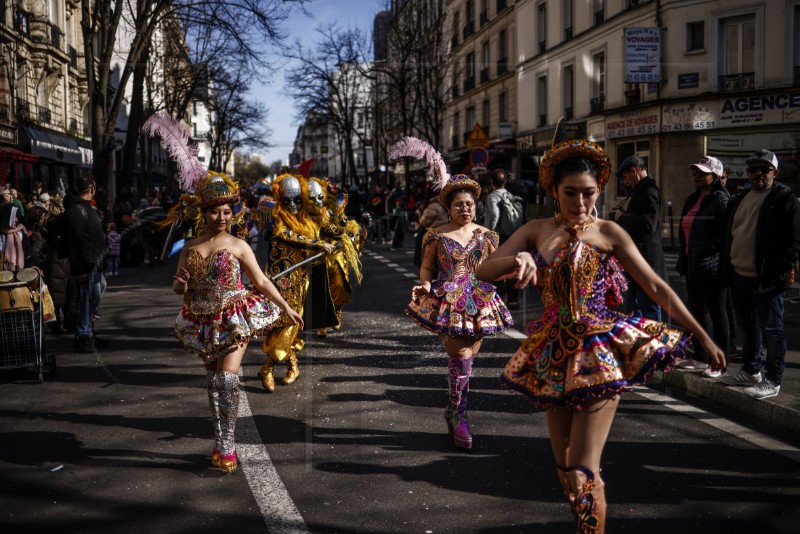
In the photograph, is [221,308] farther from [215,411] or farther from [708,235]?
[708,235]

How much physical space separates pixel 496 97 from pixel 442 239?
37399mm

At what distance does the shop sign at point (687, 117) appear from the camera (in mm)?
24594

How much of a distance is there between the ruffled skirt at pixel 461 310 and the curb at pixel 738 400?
177 centimetres

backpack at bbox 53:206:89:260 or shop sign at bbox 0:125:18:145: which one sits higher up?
shop sign at bbox 0:125:18:145

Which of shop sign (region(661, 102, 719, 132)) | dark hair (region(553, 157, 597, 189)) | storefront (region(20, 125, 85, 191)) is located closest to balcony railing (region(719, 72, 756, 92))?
shop sign (region(661, 102, 719, 132))

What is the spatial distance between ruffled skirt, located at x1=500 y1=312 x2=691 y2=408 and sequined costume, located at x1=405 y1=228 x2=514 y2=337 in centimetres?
195

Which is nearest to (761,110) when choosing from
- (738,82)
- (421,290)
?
(738,82)

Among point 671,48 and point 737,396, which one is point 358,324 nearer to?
point 737,396

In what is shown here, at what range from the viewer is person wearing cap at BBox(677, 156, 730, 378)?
7.25 m

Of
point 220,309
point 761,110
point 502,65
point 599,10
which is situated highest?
point 502,65

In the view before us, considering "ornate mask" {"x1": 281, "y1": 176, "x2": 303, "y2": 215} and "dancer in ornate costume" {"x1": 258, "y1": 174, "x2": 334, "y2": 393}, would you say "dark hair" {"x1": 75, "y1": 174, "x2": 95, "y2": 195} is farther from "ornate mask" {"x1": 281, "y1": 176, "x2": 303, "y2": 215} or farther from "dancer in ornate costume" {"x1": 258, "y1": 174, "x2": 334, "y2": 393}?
"ornate mask" {"x1": 281, "y1": 176, "x2": 303, "y2": 215}

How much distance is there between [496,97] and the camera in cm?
4181

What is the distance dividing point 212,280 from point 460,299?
159 centimetres

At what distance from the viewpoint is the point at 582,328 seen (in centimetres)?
335
